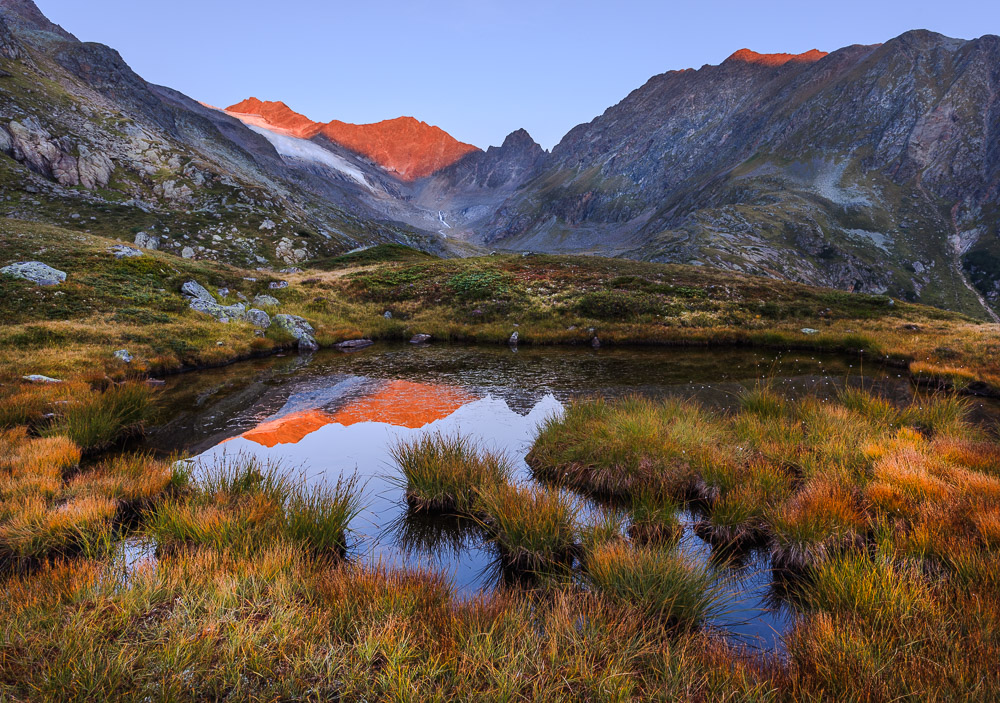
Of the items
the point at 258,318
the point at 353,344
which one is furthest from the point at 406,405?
the point at 258,318

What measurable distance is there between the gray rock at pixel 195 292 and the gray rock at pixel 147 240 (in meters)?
24.0

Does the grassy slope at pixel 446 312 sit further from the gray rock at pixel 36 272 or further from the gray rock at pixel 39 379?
the gray rock at pixel 39 379

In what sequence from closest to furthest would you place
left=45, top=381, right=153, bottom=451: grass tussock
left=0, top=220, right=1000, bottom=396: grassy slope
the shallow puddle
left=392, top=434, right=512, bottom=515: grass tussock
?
the shallow puddle
left=392, top=434, right=512, bottom=515: grass tussock
left=45, top=381, right=153, bottom=451: grass tussock
left=0, top=220, right=1000, bottom=396: grassy slope

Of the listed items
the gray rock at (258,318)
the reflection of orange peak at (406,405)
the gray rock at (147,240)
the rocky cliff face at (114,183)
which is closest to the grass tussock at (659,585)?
the reflection of orange peak at (406,405)

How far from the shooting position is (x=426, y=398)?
15.9 meters

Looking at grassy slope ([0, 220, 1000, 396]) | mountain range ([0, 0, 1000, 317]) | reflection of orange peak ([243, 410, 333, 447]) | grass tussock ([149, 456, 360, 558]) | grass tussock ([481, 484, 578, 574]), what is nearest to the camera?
grass tussock ([149, 456, 360, 558])

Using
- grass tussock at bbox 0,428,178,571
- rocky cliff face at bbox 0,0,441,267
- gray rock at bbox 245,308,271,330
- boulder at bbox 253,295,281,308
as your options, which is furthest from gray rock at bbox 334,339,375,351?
rocky cliff face at bbox 0,0,441,267

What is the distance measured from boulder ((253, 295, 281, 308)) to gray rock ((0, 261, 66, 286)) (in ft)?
34.0

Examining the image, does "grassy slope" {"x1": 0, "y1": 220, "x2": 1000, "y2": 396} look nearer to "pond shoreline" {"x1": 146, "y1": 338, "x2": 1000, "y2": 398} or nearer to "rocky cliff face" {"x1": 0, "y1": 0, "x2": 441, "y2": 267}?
"pond shoreline" {"x1": 146, "y1": 338, "x2": 1000, "y2": 398}

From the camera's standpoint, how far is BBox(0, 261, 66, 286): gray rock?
2405cm

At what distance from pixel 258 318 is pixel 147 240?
32411 millimetres

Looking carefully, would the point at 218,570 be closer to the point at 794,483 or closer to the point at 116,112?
the point at 794,483

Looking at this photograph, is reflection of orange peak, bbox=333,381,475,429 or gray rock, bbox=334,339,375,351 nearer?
reflection of orange peak, bbox=333,381,475,429

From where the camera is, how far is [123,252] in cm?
3183
